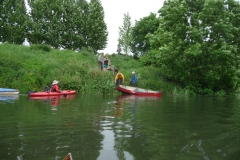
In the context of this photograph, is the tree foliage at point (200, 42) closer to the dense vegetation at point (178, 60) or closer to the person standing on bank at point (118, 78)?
the dense vegetation at point (178, 60)

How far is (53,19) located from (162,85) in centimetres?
2133

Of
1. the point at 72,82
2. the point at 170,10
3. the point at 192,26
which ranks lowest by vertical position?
the point at 72,82

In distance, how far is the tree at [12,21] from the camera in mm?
35812

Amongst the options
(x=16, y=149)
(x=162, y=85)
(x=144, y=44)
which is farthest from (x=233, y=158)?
(x=144, y=44)

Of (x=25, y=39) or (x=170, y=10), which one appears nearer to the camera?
(x=170, y=10)

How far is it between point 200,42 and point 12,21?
2693 centimetres

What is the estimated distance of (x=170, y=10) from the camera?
80.7 feet

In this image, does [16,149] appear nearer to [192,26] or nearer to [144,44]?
[192,26]

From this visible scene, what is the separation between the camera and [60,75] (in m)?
22.9

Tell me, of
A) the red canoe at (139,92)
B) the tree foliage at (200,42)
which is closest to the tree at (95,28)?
the tree foliage at (200,42)

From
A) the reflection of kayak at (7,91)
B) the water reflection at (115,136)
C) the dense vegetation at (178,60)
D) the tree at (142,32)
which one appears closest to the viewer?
the water reflection at (115,136)

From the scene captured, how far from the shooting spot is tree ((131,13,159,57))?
37938mm

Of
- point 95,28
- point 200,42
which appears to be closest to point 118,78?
point 200,42

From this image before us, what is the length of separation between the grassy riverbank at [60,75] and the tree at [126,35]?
1219 centimetres
